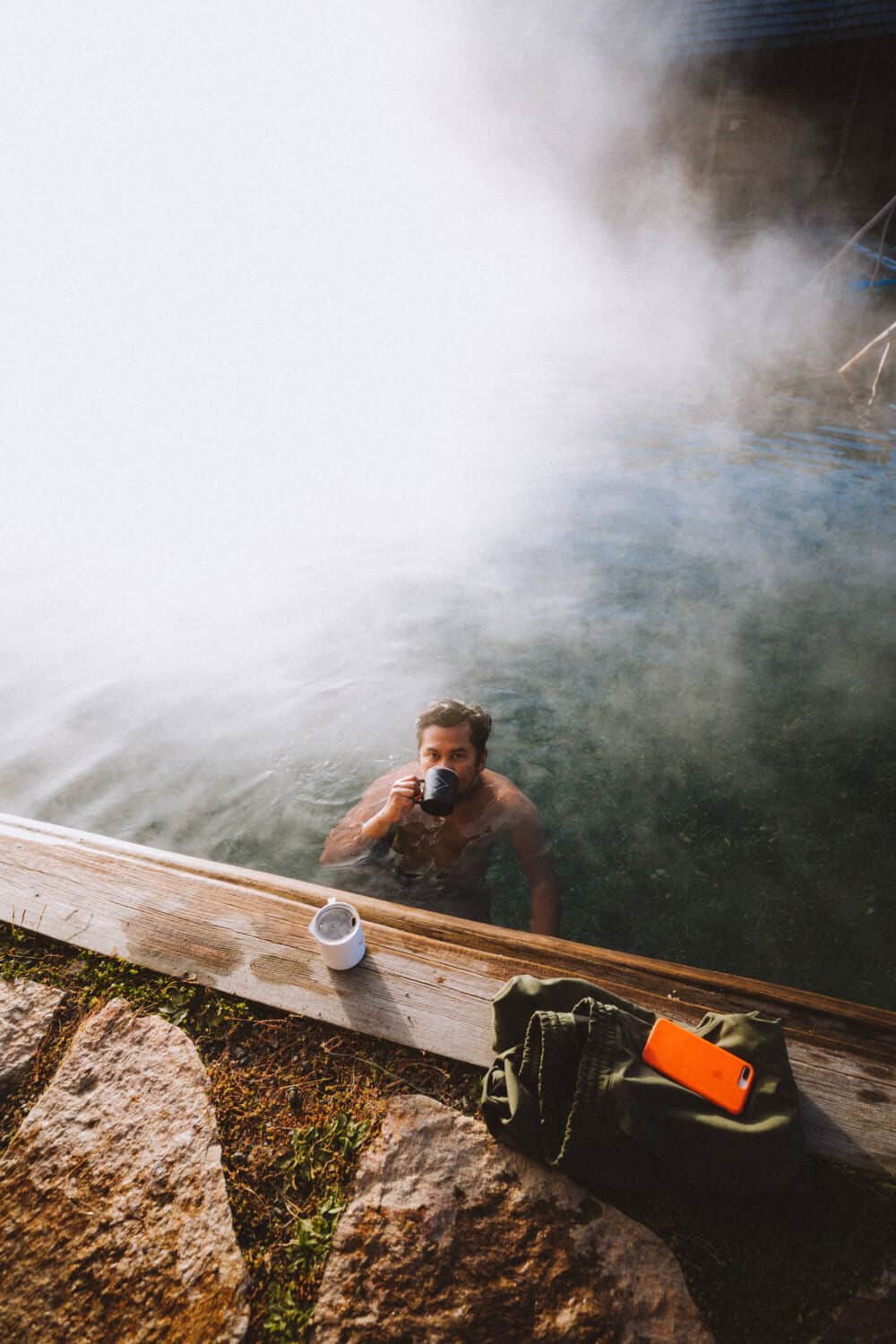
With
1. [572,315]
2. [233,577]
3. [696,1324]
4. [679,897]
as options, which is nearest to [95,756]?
[233,577]

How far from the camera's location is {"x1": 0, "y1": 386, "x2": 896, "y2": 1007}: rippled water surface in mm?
3309

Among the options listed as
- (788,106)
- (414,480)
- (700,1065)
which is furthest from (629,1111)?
(788,106)

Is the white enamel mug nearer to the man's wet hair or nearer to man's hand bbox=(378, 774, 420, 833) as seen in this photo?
man's hand bbox=(378, 774, 420, 833)

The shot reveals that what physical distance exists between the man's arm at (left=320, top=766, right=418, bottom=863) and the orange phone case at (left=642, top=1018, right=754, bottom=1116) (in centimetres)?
162

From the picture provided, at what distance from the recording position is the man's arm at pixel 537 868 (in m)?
2.92

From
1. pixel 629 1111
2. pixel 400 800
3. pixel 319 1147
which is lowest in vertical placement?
pixel 400 800

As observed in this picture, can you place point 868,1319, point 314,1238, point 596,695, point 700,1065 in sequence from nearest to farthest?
1. point 868,1319
2. point 314,1238
3. point 700,1065
4. point 596,695

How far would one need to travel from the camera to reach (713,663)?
488 cm

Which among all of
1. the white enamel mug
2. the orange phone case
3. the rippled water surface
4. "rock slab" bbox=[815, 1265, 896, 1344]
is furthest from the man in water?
"rock slab" bbox=[815, 1265, 896, 1344]

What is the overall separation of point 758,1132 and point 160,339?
2768cm

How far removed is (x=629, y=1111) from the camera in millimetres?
1275

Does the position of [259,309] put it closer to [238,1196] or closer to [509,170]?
[509,170]

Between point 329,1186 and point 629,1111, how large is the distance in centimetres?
73

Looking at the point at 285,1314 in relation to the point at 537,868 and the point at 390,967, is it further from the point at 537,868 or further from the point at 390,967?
the point at 537,868
